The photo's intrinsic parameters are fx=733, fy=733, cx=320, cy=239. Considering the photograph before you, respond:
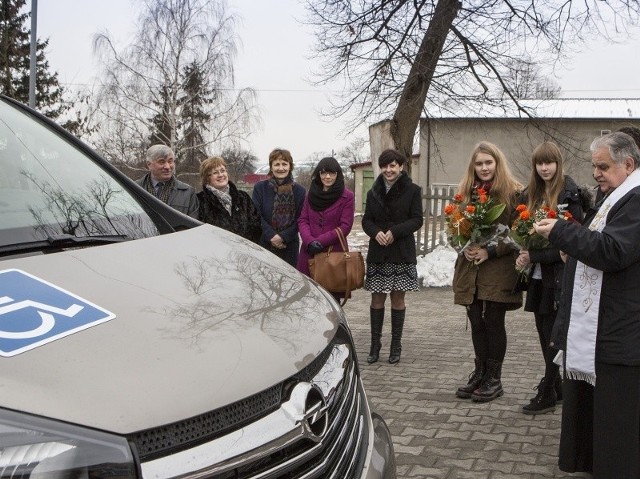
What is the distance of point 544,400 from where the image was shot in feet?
17.1

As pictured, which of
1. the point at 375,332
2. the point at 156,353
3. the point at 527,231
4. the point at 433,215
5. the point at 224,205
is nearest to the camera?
the point at 156,353

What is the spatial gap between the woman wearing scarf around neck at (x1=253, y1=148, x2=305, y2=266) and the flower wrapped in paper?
1.81 meters

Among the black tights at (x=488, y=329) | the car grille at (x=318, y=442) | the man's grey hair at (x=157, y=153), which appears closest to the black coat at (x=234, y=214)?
the man's grey hair at (x=157, y=153)

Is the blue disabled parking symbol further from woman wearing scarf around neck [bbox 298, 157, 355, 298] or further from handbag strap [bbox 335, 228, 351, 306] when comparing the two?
woman wearing scarf around neck [bbox 298, 157, 355, 298]

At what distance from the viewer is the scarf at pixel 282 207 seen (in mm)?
6637

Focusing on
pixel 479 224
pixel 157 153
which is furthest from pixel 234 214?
pixel 479 224

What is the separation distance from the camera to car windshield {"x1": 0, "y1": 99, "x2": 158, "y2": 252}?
235 cm

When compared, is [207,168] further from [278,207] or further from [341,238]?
[341,238]

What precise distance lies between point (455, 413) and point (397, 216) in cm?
204

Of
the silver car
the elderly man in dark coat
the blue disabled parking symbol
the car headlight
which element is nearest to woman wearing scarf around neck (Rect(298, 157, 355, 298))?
the elderly man in dark coat

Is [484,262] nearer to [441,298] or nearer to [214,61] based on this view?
[441,298]

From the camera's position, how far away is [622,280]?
3.48 meters

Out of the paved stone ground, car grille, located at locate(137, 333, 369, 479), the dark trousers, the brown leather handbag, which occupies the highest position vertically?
car grille, located at locate(137, 333, 369, 479)

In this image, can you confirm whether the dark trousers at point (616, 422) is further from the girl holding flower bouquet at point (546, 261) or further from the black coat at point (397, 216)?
the black coat at point (397, 216)
